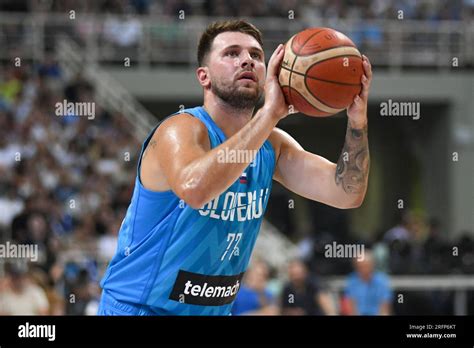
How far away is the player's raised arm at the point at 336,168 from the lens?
4859 mm

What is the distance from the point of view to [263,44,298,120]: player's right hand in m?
4.38

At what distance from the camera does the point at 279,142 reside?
5188mm

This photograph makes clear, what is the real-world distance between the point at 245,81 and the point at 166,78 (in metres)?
11.1

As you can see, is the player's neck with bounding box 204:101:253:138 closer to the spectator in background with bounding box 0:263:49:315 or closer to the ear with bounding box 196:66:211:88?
the ear with bounding box 196:66:211:88

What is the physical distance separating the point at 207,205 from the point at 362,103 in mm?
891

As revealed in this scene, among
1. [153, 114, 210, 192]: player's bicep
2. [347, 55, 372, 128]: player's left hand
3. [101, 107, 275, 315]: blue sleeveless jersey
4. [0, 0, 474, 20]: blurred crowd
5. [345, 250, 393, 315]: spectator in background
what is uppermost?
[0, 0, 474, 20]: blurred crowd

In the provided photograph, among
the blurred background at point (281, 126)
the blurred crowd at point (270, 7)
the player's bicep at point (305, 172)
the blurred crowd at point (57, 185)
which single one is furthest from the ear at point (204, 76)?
the blurred crowd at point (270, 7)

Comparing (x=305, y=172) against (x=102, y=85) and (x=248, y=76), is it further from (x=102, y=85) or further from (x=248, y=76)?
(x=102, y=85)

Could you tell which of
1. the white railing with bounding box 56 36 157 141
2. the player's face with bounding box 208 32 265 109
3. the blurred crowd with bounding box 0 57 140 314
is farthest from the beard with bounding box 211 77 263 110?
the white railing with bounding box 56 36 157 141

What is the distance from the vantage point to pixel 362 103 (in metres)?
4.73

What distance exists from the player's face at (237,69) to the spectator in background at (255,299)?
4.28 meters

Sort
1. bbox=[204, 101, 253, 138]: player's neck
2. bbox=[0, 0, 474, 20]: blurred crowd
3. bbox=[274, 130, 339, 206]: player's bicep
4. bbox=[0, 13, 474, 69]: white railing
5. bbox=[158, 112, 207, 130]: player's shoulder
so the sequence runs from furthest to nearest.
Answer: bbox=[0, 0, 474, 20]: blurred crowd
bbox=[0, 13, 474, 69]: white railing
bbox=[274, 130, 339, 206]: player's bicep
bbox=[204, 101, 253, 138]: player's neck
bbox=[158, 112, 207, 130]: player's shoulder

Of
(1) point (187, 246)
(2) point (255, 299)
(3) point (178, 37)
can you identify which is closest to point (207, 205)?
(1) point (187, 246)

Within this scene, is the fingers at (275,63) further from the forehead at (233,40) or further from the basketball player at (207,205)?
the forehead at (233,40)
